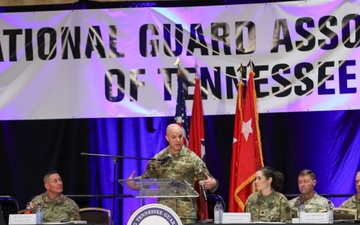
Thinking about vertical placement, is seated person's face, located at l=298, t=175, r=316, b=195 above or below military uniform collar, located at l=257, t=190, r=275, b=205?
above

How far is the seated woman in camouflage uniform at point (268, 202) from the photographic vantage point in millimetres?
7703

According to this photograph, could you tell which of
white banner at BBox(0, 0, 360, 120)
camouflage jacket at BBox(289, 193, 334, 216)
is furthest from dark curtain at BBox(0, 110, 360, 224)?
camouflage jacket at BBox(289, 193, 334, 216)

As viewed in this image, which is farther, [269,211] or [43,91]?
[43,91]

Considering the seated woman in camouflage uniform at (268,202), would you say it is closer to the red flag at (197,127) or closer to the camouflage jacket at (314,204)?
the camouflage jacket at (314,204)

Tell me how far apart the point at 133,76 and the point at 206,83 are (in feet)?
2.91

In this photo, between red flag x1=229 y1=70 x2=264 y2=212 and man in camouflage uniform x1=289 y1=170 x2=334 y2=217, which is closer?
man in camouflage uniform x1=289 y1=170 x2=334 y2=217

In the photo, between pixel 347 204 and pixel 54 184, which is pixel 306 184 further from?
pixel 54 184

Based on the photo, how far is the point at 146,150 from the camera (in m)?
9.70

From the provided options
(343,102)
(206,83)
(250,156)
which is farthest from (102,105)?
(343,102)

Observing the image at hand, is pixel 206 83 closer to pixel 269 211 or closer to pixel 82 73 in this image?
pixel 82 73

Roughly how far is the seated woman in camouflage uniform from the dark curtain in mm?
1510

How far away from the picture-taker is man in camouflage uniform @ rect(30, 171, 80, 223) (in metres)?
8.48

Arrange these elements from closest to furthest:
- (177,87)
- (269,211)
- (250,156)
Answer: (269,211) < (250,156) < (177,87)

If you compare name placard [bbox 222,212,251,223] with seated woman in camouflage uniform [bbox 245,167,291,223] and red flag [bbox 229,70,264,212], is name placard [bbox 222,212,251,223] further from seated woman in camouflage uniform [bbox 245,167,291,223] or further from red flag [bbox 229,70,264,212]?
red flag [bbox 229,70,264,212]
